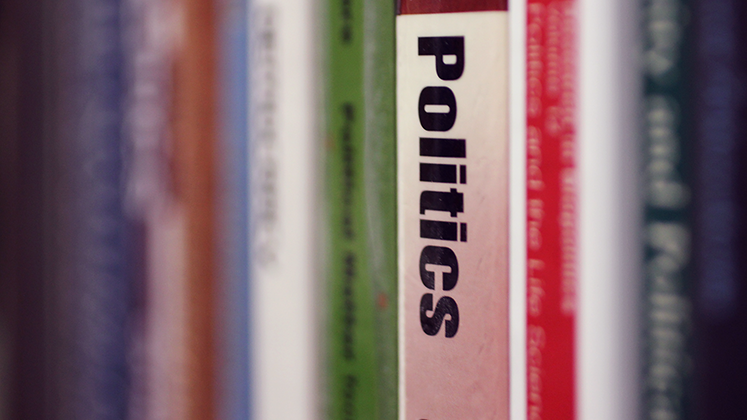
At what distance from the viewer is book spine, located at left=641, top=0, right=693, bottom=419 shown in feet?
0.79

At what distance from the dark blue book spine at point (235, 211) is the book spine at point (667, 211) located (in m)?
0.20

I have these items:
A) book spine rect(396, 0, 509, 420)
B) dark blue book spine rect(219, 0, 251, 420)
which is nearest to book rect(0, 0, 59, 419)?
dark blue book spine rect(219, 0, 251, 420)

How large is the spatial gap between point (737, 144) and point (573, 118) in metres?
0.06

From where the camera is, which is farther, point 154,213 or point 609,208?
point 154,213

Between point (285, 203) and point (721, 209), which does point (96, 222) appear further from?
point (721, 209)

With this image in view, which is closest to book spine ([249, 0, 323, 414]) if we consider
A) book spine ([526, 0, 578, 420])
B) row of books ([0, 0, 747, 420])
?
row of books ([0, 0, 747, 420])

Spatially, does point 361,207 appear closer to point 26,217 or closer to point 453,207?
point 453,207

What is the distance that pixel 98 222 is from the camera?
38 centimetres

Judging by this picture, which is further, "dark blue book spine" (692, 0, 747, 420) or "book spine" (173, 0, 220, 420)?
"book spine" (173, 0, 220, 420)

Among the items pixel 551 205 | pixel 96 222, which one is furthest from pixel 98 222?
pixel 551 205

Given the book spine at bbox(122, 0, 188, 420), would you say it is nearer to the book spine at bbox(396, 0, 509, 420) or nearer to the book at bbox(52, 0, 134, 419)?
the book at bbox(52, 0, 134, 419)

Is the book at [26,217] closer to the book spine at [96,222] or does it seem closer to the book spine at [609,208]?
the book spine at [96,222]

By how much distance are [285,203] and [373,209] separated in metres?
0.05

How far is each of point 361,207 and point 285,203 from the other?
5cm
